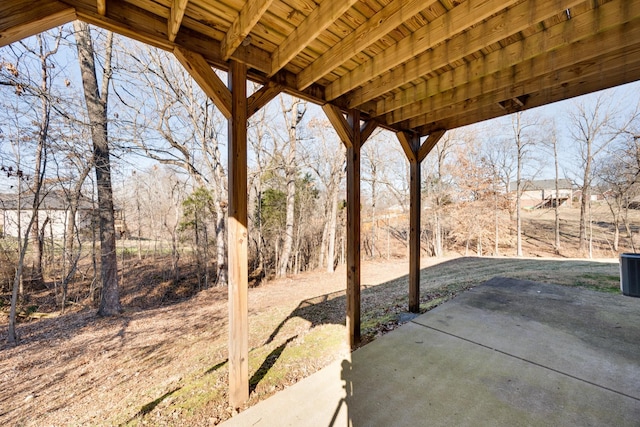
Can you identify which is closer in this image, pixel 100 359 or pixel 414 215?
pixel 100 359

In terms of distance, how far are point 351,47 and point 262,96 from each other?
0.82m

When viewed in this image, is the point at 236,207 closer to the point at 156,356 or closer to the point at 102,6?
the point at 102,6

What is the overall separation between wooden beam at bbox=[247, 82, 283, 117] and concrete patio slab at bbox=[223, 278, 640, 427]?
7.56 feet

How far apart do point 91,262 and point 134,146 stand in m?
3.05

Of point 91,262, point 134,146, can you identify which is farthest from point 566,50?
point 91,262

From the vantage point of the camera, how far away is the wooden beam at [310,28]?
148 cm

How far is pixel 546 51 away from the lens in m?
1.79

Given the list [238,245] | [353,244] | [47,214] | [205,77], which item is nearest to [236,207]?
[238,245]

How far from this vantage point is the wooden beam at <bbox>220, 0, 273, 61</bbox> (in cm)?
146

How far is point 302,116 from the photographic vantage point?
30.1ft

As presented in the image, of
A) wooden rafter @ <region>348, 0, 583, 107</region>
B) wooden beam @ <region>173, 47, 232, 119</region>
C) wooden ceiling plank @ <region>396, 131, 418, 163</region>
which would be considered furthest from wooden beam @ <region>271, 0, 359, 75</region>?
wooden ceiling plank @ <region>396, 131, 418, 163</region>

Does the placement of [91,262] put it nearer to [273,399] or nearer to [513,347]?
[273,399]

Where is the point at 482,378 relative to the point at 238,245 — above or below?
→ below

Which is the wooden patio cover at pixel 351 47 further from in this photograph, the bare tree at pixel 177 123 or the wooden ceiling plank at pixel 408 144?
the bare tree at pixel 177 123
